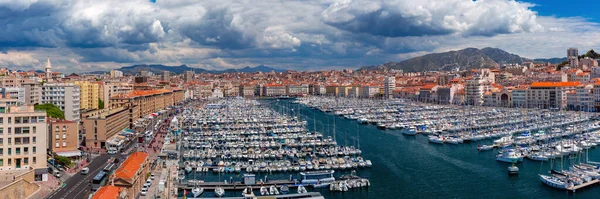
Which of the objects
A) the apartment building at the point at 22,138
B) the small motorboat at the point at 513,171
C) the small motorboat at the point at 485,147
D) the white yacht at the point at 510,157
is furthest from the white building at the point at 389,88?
the apartment building at the point at 22,138

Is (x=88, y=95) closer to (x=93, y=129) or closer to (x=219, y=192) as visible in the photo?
(x=93, y=129)

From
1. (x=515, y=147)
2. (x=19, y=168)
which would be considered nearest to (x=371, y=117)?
(x=515, y=147)

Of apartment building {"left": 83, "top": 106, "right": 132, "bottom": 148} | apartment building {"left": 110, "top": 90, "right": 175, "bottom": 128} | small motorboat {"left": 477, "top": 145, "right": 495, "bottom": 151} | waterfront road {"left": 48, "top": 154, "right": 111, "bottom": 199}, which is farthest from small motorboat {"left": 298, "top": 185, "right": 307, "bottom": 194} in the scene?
apartment building {"left": 110, "top": 90, "right": 175, "bottom": 128}

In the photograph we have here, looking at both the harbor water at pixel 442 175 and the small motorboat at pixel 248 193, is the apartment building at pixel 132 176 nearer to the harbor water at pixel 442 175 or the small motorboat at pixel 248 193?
the harbor water at pixel 442 175

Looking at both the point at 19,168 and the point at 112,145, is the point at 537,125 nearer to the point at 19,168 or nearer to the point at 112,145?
the point at 112,145

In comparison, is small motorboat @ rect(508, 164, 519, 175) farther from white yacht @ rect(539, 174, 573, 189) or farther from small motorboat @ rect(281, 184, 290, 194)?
small motorboat @ rect(281, 184, 290, 194)
